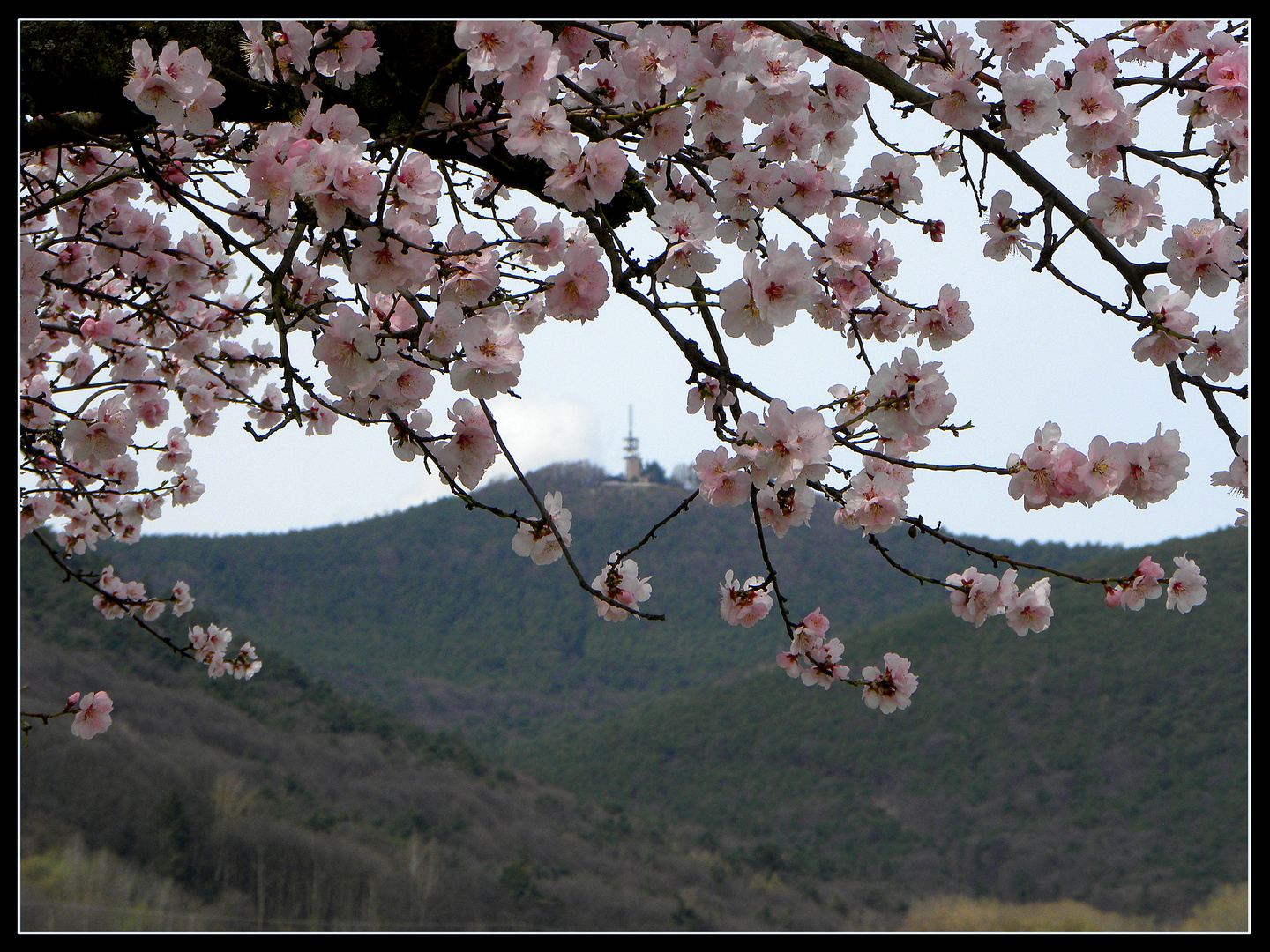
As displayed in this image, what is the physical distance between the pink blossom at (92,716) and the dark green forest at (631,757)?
1637 cm

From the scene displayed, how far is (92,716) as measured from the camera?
3.47m

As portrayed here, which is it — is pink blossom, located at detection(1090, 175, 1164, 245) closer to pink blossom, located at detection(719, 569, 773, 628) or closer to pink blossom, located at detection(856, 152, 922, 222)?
pink blossom, located at detection(856, 152, 922, 222)

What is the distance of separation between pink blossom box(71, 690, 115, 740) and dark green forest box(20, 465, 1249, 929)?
16.4 m

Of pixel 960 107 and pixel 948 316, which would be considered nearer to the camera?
pixel 960 107

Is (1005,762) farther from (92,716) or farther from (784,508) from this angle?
(784,508)

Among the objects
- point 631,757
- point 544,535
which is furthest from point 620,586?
point 631,757

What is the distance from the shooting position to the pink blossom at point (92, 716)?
3416 mm

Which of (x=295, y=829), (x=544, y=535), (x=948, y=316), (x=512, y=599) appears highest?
(x=948, y=316)

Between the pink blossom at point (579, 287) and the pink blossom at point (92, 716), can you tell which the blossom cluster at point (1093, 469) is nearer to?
the pink blossom at point (579, 287)

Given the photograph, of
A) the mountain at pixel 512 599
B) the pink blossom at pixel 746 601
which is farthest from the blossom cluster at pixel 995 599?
the mountain at pixel 512 599

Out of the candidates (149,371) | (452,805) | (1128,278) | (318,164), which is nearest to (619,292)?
(318,164)

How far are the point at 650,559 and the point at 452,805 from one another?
86.4ft

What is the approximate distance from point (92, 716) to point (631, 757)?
Answer: 35.8 metres

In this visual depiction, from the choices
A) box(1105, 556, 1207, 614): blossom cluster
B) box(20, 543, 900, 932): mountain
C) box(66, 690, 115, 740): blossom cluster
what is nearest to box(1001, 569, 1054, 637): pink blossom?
box(1105, 556, 1207, 614): blossom cluster
